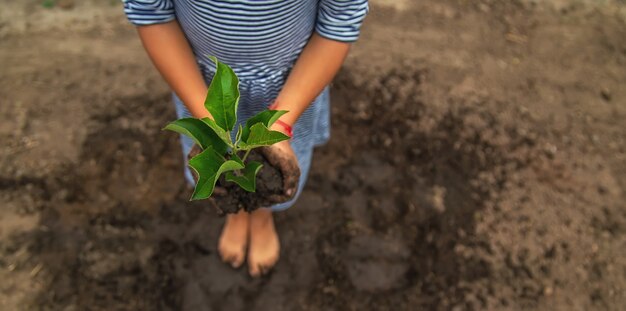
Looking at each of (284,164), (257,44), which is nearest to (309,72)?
(257,44)

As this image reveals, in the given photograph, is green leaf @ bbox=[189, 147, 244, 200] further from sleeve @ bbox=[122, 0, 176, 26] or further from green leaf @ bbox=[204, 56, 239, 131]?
sleeve @ bbox=[122, 0, 176, 26]

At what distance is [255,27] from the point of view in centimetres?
127

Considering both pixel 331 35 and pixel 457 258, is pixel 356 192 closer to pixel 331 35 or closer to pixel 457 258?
pixel 457 258

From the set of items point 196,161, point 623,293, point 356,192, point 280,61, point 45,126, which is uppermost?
point 196,161

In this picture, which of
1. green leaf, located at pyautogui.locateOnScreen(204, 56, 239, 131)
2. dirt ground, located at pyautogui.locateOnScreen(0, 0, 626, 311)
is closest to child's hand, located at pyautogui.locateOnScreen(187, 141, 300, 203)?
green leaf, located at pyautogui.locateOnScreen(204, 56, 239, 131)

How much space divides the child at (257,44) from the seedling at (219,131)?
201mm

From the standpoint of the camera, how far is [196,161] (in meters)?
0.98

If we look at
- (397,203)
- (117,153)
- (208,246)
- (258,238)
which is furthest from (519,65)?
(117,153)

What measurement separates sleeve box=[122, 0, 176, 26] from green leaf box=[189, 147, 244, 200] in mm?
459

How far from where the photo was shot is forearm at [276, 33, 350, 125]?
135 centimetres

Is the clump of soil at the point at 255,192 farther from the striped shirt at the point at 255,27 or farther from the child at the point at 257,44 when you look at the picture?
the striped shirt at the point at 255,27

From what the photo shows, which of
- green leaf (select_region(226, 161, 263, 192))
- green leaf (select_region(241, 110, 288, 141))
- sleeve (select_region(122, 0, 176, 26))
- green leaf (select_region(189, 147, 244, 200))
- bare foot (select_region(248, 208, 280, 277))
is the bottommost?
bare foot (select_region(248, 208, 280, 277))

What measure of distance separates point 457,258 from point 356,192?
0.51 meters

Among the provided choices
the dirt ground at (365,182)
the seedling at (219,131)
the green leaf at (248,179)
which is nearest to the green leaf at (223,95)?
the seedling at (219,131)
